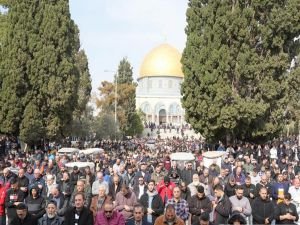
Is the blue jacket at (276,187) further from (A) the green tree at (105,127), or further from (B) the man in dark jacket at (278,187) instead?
(A) the green tree at (105,127)

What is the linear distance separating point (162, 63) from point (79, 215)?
8709cm

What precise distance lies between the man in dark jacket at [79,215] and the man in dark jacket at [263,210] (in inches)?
131

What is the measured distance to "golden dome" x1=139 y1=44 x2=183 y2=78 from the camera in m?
94.1

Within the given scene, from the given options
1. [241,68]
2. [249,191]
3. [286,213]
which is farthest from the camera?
[241,68]

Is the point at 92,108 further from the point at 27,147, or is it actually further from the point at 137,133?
the point at 27,147

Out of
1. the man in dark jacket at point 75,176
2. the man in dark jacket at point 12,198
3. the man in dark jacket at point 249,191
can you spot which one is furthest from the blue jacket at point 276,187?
the man in dark jacket at point 12,198

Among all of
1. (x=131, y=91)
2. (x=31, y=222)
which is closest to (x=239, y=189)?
(x=31, y=222)

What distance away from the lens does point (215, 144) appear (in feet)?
95.8

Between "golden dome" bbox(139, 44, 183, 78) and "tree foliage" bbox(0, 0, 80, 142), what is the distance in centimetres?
6291

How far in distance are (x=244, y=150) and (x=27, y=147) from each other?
12876mm

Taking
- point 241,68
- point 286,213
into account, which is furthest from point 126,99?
point 286,213

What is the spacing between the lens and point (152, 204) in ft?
32.4

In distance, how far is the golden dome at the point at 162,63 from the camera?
309ft

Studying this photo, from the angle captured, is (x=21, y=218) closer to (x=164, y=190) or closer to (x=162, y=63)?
(x=164, y=190)
